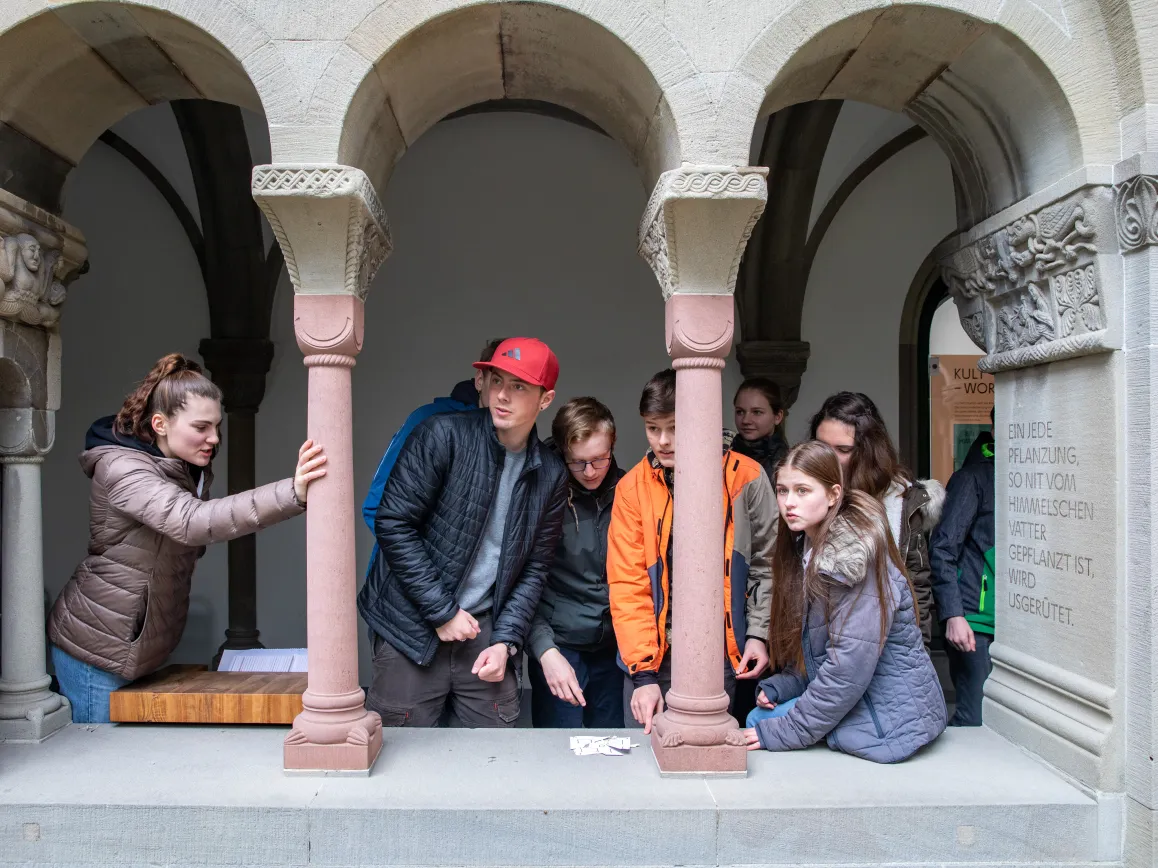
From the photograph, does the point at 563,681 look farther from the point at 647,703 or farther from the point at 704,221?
the point at 704,221

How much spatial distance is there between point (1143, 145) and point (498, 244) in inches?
163

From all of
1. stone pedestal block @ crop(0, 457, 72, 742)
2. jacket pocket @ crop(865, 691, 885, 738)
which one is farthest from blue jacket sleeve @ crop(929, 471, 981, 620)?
stone pedestal block @ crop(0, 457, 72, 742)

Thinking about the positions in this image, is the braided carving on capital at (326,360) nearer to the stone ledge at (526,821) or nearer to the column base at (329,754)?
the column base at (329,754)

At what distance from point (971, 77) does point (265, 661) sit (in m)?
3.03

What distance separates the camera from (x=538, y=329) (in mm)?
5902

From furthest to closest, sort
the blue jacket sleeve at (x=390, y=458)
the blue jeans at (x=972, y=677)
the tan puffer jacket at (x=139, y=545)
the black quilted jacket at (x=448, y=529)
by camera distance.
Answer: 1. the blue jeans at (x=972, y=677)
2. the blue jacket sleeve at (x=390, y=458)
3. the black quilted jacket at (x=448, y=529)
4. the tan puffer jacket at (x=139, y=545)

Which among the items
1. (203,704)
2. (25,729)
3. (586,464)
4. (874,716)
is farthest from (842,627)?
(25,729)

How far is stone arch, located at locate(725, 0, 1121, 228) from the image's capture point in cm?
240

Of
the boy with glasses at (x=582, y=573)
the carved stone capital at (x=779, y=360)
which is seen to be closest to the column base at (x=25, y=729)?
the boy with glasses at (x=582, y=573)

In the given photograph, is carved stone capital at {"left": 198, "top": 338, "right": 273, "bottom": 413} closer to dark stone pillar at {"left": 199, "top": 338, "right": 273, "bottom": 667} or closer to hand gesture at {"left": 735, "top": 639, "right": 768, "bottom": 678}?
dark stone pillar at {"left": 199, "top": 338, "right": 273, "bottom": 667}

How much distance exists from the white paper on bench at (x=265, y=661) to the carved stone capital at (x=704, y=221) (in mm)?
1801

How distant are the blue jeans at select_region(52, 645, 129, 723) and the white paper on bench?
1.18 ft

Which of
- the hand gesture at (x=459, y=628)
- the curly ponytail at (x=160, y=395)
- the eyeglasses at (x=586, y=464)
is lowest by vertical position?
the hand gesture at (x=459, y=628)

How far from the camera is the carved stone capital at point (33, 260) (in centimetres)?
254
